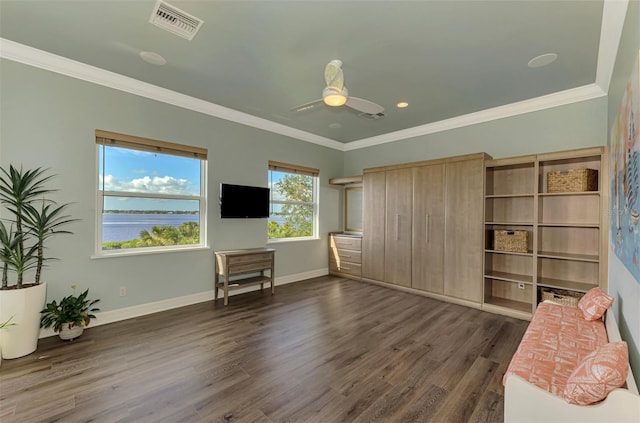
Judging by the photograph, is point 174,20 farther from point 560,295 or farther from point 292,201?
point 560,295

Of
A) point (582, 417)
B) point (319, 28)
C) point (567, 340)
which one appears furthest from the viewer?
point (319, 28)

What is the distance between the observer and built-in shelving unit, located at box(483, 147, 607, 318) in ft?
10.8

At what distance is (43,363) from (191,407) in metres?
1.59

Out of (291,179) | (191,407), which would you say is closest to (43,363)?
(191,407)

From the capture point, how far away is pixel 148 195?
11.9 ft

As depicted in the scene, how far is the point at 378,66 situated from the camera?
2965mm

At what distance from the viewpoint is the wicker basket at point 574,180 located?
321 cm

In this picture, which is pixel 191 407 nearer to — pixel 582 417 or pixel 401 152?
pixel 582 417

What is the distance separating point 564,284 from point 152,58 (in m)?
5.33

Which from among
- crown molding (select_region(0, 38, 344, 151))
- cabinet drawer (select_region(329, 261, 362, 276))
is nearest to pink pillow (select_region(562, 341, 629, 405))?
cabinet drawer (select_region(329, 261, 362, 276))

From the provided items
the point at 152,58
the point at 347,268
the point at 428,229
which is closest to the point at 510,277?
the point at 428,229

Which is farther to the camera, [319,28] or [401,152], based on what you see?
[401,152]

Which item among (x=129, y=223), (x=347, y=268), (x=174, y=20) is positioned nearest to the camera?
(x=174, y=20)

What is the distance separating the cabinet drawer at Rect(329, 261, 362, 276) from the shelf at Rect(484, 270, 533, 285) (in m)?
2.19
